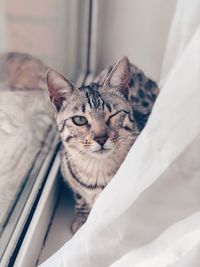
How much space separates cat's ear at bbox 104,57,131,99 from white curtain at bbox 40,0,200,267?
0.63 ft

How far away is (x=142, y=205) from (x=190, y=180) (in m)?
0.09

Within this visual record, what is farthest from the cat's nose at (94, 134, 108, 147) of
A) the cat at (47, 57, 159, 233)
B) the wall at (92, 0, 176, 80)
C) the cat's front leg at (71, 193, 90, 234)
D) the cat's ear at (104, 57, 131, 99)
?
the wall at (92, 0, 176, 80)

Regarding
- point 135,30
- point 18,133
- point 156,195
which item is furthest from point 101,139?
point 135,30

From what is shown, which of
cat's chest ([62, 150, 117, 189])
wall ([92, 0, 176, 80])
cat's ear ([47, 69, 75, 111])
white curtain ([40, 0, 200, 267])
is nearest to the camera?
white curtain ([40, 0, 200, 267])

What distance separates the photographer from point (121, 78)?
34.5 inches

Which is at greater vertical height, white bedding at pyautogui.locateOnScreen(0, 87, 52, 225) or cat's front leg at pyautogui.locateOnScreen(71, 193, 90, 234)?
white bedding at pyautogui.locateOnScreen(0, 87, 52, 225)

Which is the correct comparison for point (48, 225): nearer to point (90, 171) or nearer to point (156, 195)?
point (90, 171)

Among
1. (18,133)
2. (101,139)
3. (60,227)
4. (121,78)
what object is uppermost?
(121,78)

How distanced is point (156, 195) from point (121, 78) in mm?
309

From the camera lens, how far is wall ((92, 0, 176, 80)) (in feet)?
4.48

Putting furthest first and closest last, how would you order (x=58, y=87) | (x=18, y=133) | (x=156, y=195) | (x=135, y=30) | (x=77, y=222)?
(x=135, y=30) → (x=18, y=133) → (x=77, y=222) → (x=58, y=87) → (x=156, y=195)

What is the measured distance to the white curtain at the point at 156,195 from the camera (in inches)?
25.2

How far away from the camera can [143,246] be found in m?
0.64

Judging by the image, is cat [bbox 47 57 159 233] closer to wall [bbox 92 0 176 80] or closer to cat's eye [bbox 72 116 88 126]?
cat's eye [bbox 72 116 88 126]
